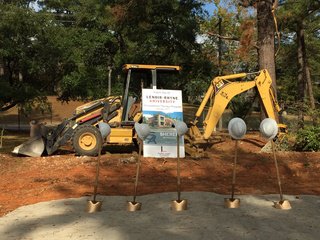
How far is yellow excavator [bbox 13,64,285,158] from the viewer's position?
14.1 meters

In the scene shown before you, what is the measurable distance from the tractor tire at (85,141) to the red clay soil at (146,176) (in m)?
0.52

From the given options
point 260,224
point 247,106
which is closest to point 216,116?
point 260,224

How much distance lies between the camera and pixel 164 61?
2506 centimetres

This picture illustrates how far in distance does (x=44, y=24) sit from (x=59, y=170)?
15914mm

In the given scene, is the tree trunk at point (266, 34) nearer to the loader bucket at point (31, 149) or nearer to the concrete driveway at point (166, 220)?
the loader bucket at point (31, 149)

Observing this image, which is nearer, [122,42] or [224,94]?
[224,94]

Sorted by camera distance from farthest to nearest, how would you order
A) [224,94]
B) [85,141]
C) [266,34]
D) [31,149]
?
[266,34] < [224,94] < [31,149] < [85,141]

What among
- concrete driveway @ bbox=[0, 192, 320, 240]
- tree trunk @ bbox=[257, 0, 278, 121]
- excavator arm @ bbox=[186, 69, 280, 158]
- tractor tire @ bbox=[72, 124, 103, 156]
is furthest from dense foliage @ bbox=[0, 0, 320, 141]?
concrete driveway @ bbox=[0, 192, 320, 240]

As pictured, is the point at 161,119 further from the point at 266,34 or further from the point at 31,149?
the point at 266,34

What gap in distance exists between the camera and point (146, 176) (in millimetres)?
10641

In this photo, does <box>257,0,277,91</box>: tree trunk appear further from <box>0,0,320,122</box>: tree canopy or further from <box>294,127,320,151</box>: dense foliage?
<box>294,127,320,151</box>: dense foliage

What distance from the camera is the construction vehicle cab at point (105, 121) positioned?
1409cm

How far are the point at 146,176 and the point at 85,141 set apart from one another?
13.1ft

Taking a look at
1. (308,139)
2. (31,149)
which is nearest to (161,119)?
(31,149)
